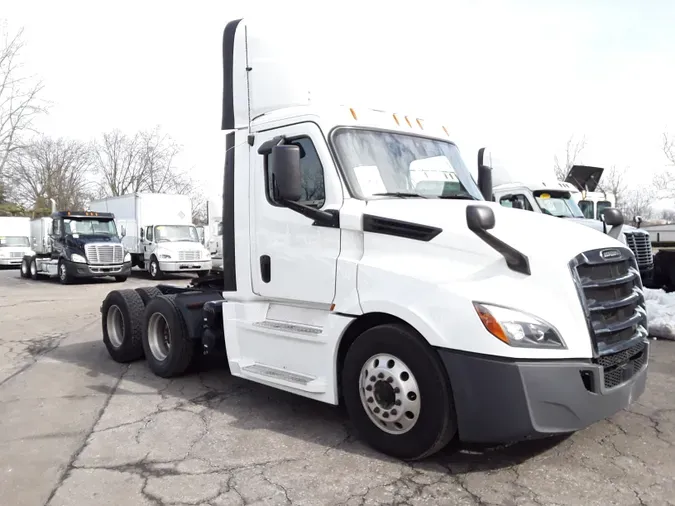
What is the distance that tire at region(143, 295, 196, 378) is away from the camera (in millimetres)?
6055

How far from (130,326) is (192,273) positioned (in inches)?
734

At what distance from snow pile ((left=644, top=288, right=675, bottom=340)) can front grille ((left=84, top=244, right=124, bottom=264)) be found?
1807cm

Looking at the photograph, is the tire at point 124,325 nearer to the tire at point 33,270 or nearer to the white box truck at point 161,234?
the white box truck at point 161,234

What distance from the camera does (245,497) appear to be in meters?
3.51

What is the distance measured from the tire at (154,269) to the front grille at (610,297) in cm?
2102

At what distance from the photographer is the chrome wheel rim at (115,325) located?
7.29 meters

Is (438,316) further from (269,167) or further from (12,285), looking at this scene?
(12,285)

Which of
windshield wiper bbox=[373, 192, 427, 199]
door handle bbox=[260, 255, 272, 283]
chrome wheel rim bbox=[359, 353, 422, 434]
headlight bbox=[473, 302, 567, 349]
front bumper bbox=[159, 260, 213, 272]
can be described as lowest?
front bumper bbox=[159, 260, 213, 272]

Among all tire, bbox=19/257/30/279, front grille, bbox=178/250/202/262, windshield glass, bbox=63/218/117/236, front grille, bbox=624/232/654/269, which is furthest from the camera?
tire, bbox=19/257/30/279

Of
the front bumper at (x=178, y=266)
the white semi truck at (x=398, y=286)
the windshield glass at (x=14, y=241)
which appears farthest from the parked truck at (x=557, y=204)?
the windshield glass at (x=14, y=241)

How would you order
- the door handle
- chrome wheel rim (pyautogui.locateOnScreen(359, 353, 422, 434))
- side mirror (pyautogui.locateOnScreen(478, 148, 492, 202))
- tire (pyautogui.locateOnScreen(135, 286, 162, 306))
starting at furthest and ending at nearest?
1. tire (pyautogui.locateOnScreen(135, 286, 162, 306))
2. side mirror (pyautogui.locateOnScreen(478, 148, 492, 202))
3. the door handle
4. chrome wheel rim (pyautogui.locateOnScreen(359, 353, 422, 434))

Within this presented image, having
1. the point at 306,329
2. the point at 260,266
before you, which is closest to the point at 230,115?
the point at 260,266

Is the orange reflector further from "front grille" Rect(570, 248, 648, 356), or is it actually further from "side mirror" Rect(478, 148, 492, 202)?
"side mirror" Rect(478, 148, 492, 202)

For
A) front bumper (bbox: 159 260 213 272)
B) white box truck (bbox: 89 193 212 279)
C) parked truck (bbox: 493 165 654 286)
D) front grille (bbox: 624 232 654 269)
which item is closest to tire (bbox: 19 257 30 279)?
white box truck (bbox: 89 193 212 279)
